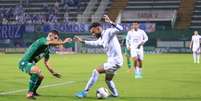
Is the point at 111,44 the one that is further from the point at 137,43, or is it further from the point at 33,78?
the point at 137,43

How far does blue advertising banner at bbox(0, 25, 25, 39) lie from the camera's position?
204 ft

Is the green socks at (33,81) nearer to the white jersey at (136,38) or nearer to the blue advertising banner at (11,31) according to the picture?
the white jersey at (136,38)

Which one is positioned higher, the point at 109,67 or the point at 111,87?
the point at 109,67

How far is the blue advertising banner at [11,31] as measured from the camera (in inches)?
2448

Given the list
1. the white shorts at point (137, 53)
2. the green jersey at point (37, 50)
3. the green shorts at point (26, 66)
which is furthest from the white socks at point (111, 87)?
the white shorts at point (137, 53)

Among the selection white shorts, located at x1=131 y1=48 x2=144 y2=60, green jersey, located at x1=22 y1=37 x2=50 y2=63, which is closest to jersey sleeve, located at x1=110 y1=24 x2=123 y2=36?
green jersey, located at x1=22 y1=37 x2=50 y2=63

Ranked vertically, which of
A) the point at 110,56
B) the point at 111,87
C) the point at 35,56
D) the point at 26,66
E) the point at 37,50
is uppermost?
the point at 37,50

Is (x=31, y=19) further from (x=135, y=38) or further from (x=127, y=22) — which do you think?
(x=135, y=38)

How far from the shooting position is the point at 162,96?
16812mm

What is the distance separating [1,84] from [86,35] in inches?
1532

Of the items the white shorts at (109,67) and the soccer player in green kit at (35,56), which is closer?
the soccer player in green kit at (35,56)

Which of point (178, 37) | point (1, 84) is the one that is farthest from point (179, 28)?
point (1, 84)

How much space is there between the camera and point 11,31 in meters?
62.7

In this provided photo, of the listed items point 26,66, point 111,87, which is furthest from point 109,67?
point 26,66
